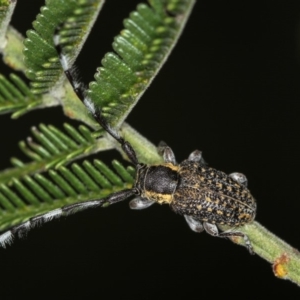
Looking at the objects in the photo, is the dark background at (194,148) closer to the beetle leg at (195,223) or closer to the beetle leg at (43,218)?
the beetle leg at (195,223)

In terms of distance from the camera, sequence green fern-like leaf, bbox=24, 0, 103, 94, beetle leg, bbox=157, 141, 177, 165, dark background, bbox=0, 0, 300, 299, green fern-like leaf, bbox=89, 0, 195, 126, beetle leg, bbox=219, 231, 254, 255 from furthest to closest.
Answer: dark background, bbox=0, 0, 300, 299
beetle leg, bbox=157, 141, 177, 165
beetle leg, bbox=219, 231, 254, 255
green fern-like leaf, bbox=24, 0, 103, 94
green fern-like leaf, bbox=89, 0, 195, 126

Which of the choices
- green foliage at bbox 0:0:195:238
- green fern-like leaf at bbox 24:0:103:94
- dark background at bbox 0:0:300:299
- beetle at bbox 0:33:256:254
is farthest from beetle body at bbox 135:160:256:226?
dark background at bbox 0:0:300:299

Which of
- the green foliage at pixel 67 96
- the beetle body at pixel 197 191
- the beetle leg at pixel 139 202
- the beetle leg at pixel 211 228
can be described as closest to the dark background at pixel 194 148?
the beetle leg at pixel 139 202

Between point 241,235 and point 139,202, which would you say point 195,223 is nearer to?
point 139,202

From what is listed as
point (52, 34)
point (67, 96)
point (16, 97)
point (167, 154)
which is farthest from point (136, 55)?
point (167, 154)

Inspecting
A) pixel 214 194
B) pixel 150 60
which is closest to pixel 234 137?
→ pixel 214 194

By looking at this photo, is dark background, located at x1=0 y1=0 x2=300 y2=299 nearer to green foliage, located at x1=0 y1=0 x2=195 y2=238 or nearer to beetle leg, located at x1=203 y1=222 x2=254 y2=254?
beetle leg, located at x1=203 y1=222 x2=254 y2=254

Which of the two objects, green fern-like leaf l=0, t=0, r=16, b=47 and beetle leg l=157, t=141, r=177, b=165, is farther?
beetle leg l=157, t=141, r=177, b=165
